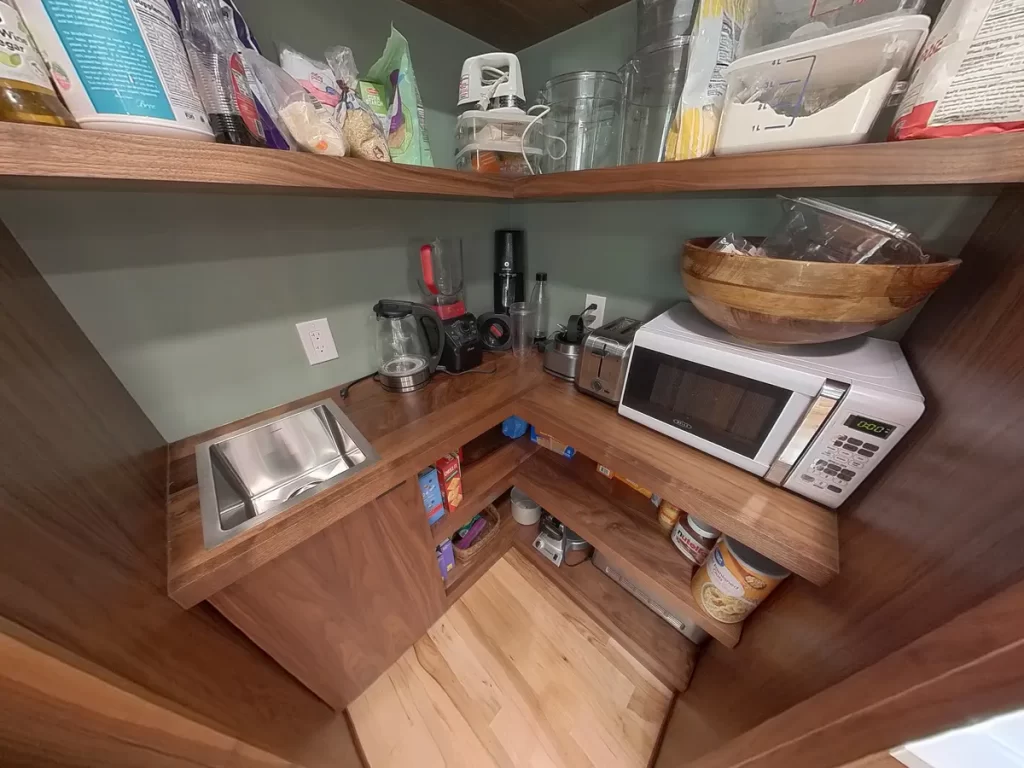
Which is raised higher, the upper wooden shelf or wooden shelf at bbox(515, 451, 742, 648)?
the upper wooden shelf

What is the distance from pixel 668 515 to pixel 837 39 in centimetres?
96

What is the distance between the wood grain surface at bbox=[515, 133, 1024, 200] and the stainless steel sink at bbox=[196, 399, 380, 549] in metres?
0.78

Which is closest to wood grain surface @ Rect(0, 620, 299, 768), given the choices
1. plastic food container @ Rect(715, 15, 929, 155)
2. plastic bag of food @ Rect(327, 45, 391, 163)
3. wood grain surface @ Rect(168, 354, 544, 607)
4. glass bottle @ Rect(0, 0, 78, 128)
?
wood grain surface @ Rect(168, 354, 544, 607)

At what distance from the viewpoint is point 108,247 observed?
0.60 meters

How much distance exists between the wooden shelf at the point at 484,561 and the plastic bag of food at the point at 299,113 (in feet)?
4.18

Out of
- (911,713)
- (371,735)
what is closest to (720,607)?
(911,713)

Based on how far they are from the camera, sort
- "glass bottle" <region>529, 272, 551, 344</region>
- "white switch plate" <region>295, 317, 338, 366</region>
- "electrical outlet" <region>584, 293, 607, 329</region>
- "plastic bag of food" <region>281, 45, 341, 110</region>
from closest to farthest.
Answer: "plastic bag of food" <region>281, 45, 341, 110</region> → "white switch plate" <region>295, 317, 338, 366</region> → "electrical outlet" <region>584, 293, 607, 329</region> → "glass bottle" <region>529, 272, 551, 344</region>

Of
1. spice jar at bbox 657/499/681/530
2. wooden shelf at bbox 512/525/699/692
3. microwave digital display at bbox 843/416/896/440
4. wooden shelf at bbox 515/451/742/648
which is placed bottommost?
wooden shelf at bbox 512/525/699/692

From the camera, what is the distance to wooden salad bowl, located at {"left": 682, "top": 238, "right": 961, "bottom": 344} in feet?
1.46

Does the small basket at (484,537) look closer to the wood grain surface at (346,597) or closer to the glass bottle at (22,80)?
the wood grain surface at (346,597)

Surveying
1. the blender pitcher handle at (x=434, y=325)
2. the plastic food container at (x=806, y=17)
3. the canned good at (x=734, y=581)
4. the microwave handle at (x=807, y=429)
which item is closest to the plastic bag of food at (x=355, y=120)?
the blender pitcher handle at (x=434, y=325)

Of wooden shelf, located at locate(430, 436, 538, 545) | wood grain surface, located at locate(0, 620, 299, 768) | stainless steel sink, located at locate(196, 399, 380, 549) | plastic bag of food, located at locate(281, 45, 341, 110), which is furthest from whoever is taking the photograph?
→ wooden shelf, located at locate(430, 436, 538, 545)

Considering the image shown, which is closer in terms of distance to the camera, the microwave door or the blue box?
the microwave door

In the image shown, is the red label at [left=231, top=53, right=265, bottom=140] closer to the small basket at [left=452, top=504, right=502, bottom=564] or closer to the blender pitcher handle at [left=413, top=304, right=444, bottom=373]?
the blender pitcher handle at [left=413, top=304, right=444, bottom=373]
